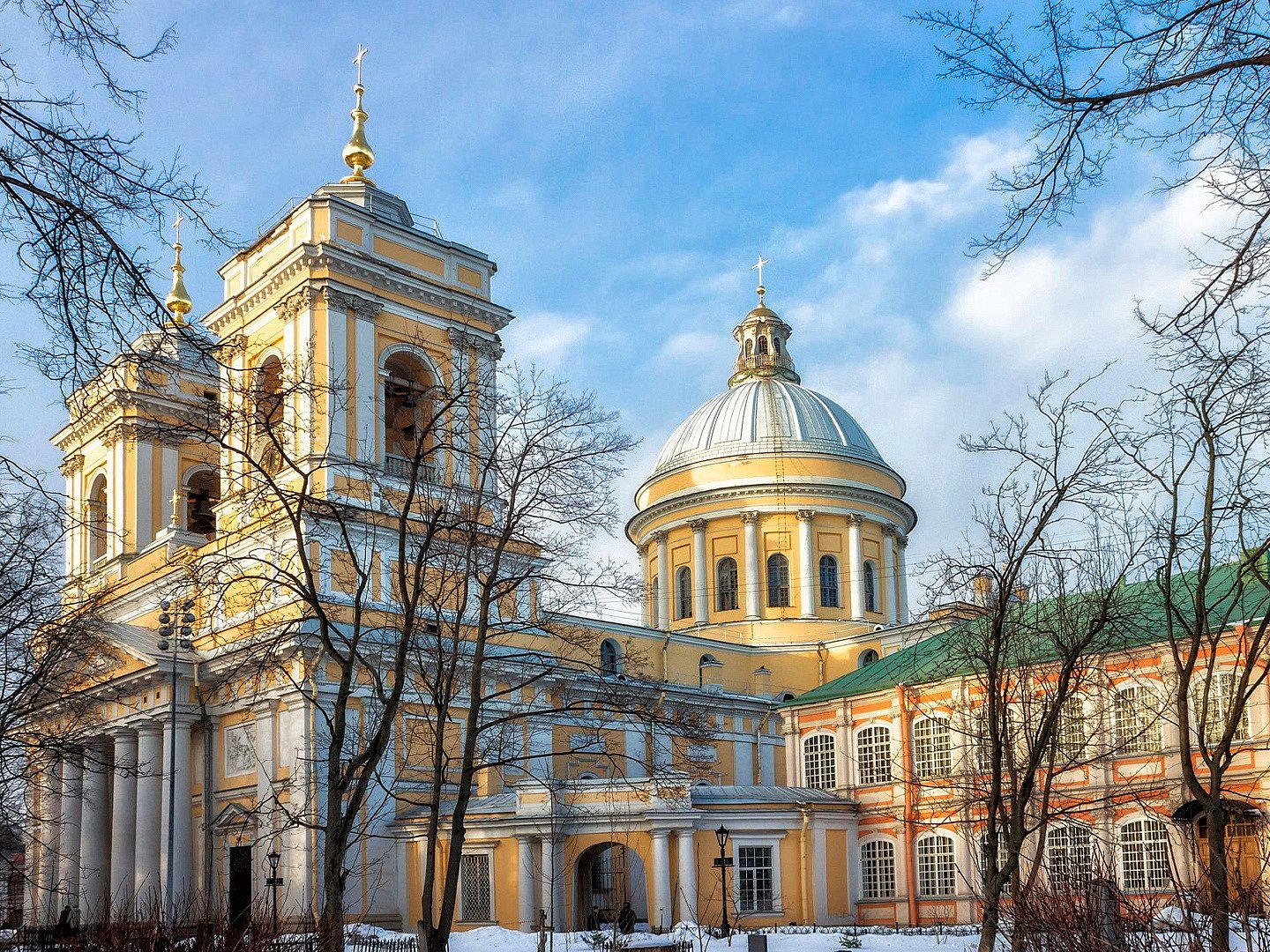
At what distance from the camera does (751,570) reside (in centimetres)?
6003

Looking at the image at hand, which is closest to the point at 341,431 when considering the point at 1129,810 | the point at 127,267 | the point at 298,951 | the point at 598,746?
the point at 598,746

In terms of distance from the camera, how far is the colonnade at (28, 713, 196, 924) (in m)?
39.8

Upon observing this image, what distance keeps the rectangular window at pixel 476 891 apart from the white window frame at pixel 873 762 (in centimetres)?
1194

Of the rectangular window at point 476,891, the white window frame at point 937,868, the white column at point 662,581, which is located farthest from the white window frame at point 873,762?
the white column at point 662,581

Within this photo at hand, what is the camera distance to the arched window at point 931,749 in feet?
135

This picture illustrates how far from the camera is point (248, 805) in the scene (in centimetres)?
3859

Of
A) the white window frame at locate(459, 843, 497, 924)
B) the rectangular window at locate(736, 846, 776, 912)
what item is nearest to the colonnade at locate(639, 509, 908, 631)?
the rectangular window at locate(736, 846, 776, 912)

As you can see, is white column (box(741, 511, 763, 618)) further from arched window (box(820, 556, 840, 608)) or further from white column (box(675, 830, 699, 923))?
white column (box(675, 830, 699, 923))

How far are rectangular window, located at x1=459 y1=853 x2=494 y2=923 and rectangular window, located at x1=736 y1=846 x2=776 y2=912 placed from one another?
7038mm

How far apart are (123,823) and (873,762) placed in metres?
22.3

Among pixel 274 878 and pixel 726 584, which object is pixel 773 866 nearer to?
pixel 274 878

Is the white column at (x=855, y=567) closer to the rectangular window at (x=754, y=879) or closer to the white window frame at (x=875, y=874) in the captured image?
the white window frame at (x=875, y=874)

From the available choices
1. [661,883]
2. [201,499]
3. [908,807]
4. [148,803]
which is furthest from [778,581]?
[148,803]

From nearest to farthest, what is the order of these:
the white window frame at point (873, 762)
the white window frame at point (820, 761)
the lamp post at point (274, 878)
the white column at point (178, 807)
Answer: the lamp post at point (274, 878) → the white column at point (178, 807) → the white window frame at point (873, 762) → the white window frame at point (820, 761)
